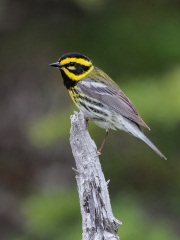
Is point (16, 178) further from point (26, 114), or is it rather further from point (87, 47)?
point (87, 47)

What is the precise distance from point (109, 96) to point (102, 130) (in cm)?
270

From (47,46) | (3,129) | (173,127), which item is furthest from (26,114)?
(173,127)

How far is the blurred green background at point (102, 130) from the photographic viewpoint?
10.4 meters

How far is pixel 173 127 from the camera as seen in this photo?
1038 cm

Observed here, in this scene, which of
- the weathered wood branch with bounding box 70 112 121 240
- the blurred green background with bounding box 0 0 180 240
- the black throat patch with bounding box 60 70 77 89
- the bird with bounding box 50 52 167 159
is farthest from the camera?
the blurred green background with bounding box 0 0 180 240

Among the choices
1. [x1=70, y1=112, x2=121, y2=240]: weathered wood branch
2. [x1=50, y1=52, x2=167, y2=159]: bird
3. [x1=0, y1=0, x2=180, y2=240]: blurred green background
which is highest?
[x1=0, y1=0, x2=180, y2=240]: blurred green background

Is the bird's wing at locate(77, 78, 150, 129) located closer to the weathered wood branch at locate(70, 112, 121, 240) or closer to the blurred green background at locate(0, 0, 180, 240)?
the weathered wood branch at locate(70, 112, 121, 240)

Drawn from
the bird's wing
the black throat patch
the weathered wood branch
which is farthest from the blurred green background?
the weathered wood branch

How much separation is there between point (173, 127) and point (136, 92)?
72cm

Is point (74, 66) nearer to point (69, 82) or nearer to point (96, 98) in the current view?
point (69, 82)

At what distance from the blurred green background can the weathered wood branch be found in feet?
11.2

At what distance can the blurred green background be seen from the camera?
10359 mm

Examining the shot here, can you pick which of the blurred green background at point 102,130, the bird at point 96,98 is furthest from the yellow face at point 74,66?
the blurred green background at point 102,130

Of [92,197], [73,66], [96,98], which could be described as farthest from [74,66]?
[92,197]
